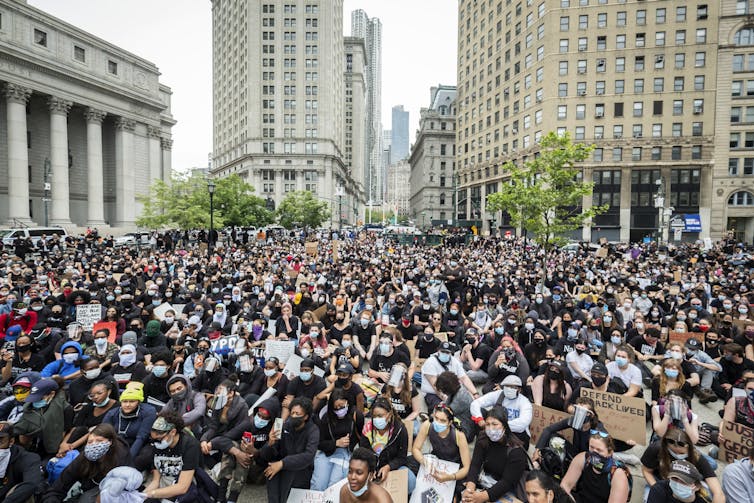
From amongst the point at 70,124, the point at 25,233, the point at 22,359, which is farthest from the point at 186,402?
the point at 70,124

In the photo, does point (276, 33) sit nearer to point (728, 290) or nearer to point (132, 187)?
point (132, 187)

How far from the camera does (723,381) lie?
346 inches

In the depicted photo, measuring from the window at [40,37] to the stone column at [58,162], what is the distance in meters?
6.88

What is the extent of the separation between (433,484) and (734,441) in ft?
17.0

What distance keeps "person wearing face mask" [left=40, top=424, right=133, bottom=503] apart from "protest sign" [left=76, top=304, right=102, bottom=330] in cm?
806

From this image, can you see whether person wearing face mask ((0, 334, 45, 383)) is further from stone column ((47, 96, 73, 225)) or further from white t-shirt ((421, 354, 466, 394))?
stone column ((47, 96, 73, 225))

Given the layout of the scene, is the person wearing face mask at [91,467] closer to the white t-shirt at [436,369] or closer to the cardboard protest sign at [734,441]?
the white t-shirt at [436,369]

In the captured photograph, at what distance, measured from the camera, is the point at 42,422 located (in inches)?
214

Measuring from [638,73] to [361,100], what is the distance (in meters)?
126

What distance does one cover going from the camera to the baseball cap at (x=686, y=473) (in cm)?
405

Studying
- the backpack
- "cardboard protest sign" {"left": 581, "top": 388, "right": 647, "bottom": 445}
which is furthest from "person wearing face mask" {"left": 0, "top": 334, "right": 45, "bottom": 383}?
"cardboard protest sign" {"left": 581, "top": 388, "right": 647, "bottom": 445}

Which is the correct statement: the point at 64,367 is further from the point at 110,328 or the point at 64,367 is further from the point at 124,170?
the point at 124,170

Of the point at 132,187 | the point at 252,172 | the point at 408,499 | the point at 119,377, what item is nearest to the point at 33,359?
the point at 119,377

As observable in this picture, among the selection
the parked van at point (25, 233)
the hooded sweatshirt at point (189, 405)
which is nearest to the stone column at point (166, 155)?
the parked van at point (25, 233)
